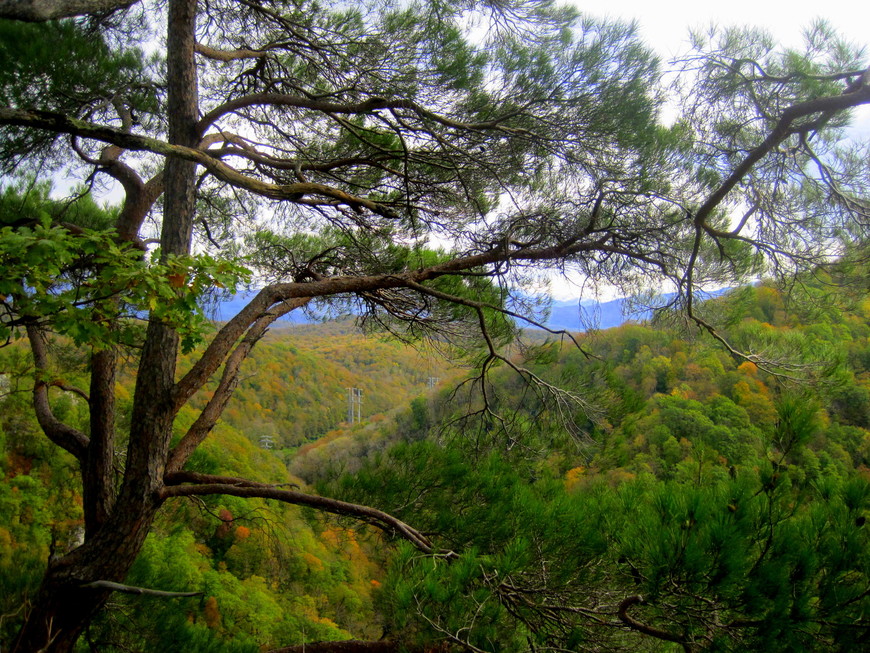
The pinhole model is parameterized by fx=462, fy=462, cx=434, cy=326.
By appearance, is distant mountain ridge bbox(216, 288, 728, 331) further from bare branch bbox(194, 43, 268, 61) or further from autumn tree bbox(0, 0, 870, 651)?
bare branch bbox(194, 43, 268, 61)

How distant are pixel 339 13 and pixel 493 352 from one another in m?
2.06

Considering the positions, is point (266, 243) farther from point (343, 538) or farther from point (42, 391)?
point (343, 538)

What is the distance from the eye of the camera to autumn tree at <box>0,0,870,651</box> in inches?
75.9

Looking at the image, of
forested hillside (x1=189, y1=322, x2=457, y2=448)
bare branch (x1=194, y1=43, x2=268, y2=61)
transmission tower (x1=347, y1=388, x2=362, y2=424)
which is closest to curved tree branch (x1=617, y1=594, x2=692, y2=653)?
bare branch (x1=194, y1=43, x2=268, y2=61)

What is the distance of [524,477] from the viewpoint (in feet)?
7.34

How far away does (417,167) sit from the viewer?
2.75m

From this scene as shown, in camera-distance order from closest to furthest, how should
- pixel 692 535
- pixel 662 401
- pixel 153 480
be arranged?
pixel 692 535 → pixel 153 480 → pixel 662 401

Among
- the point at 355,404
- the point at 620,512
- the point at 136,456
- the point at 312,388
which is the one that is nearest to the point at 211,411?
the point at 136,456

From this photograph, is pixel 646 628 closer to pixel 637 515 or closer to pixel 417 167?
pixel 637 515

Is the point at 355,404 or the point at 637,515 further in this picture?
the point at 355,404

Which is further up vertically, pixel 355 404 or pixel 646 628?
pixel 355 404

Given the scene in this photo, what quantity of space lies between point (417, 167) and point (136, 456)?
2.04 meters

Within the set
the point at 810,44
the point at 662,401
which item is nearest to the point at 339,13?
the point at 810,44

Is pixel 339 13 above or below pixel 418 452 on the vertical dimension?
above
